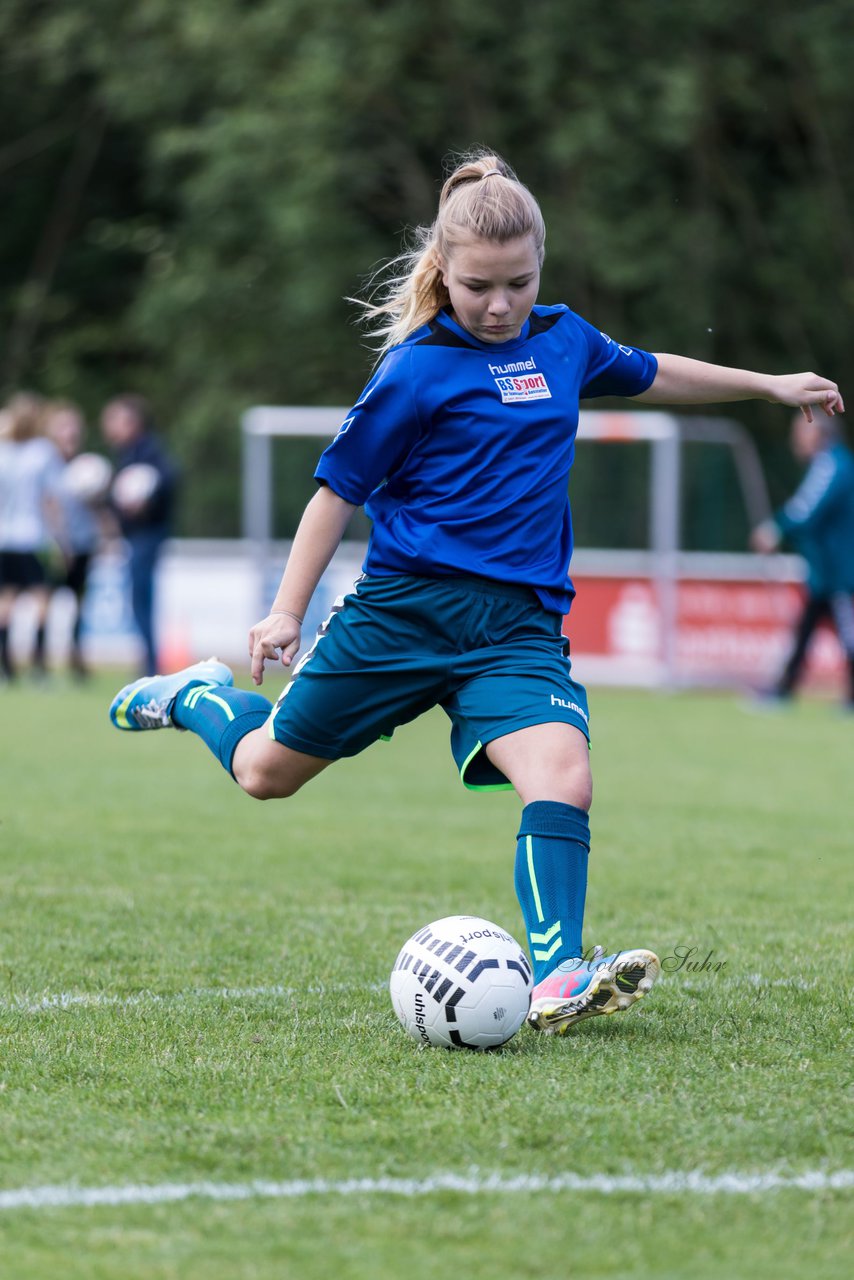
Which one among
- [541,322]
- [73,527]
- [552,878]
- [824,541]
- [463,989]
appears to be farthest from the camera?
[73,527]

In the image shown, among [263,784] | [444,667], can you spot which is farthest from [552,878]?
[263,784]

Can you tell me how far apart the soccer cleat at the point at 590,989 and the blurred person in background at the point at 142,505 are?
11.1m

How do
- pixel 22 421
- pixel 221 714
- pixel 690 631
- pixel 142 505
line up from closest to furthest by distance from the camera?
pixel 221 714 < pixel 142 505 < pixel 22 421 < pixel 690 631

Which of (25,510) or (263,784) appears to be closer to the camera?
(263,784)

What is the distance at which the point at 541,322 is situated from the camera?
4531mm

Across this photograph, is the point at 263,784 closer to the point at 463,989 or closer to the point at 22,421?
the point at 463,989

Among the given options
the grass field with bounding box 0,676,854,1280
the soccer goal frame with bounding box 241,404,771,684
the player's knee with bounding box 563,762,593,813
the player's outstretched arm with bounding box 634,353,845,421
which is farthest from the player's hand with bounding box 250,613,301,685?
the soccer goal frame with bounding box 241,404,771,684

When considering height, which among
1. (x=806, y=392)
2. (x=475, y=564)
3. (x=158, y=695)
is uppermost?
(x=806, y=392)

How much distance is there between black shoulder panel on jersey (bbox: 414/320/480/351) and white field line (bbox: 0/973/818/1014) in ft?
5.16

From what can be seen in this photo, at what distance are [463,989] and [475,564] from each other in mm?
967

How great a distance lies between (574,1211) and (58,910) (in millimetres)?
3242

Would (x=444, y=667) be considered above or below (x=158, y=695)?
above

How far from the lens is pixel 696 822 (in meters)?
8.32

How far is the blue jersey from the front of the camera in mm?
4324
